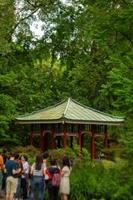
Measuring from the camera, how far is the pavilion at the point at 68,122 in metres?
36.4

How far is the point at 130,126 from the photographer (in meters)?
18.6

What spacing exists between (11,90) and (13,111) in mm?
2833

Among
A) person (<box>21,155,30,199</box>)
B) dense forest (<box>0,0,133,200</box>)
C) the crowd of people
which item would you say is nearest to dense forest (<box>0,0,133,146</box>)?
dense forest (<box>0,0,133,200</box>)

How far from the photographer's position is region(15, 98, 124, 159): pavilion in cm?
3638

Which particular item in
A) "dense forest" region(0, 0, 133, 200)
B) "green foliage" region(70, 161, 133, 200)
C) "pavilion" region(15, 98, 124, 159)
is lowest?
"green foliage" region(70, 161, 133, 200)

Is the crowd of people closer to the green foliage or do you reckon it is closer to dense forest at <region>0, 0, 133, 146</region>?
the green foliage

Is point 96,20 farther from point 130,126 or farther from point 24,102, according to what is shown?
point 24,102

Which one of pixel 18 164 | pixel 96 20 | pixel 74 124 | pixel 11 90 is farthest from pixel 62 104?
pixel 18 164

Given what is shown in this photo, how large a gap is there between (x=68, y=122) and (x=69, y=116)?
2.15 ft

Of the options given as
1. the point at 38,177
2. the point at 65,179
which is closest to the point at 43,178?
the point at 38,177

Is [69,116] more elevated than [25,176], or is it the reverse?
[69,116]

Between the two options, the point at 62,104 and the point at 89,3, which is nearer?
the point at 89,3

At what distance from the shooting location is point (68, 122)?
3572 cm

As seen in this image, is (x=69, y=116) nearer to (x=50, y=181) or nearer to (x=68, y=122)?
(x=68, y=122)
